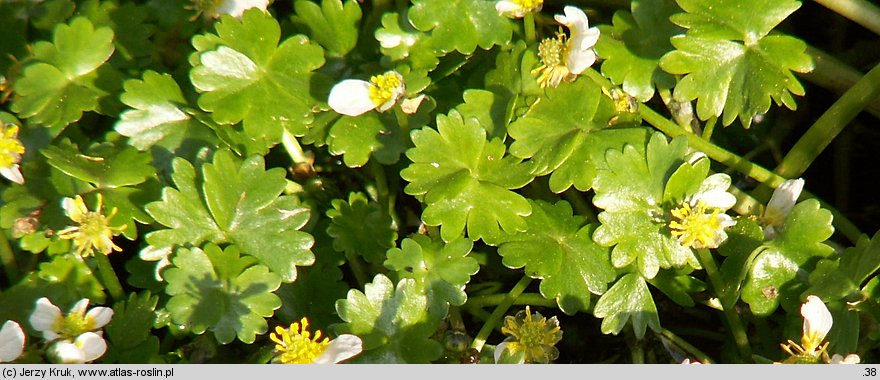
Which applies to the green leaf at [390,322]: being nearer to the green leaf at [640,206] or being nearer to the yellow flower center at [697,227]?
the green leaf at [640,206]

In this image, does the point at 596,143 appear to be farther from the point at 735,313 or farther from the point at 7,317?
the point at 7,317

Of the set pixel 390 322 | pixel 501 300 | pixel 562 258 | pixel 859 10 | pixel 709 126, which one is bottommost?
pixel 501 300

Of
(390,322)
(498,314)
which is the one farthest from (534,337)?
(390,322)

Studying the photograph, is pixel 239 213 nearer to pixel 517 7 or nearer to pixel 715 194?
pixel 517 7

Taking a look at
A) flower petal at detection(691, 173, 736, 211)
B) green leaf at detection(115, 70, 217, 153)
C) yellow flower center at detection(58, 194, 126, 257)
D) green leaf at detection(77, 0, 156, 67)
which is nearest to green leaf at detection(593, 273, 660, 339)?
→ flower petal at detection(691, 173, 736, 211)

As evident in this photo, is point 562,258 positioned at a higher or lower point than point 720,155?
lower
